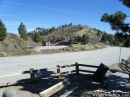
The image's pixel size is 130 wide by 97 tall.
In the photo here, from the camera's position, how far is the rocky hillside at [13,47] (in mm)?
28359

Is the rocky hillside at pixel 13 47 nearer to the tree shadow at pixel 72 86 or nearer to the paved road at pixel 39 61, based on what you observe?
the paved road at pixel 39 61

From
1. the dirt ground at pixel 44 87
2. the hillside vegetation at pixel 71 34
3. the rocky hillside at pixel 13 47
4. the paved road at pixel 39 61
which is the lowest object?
the dirt ground at pixel 44 87

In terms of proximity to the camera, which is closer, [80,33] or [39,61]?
[39,61]

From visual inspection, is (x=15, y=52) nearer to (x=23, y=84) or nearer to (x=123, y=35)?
(x=23, y=84)

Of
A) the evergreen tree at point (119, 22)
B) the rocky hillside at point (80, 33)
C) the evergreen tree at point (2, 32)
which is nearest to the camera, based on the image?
the evergreen tree at point (119, 22)

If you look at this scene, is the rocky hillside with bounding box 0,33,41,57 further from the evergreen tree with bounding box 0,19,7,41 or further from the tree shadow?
the tree shadow

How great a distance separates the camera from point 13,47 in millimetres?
30516

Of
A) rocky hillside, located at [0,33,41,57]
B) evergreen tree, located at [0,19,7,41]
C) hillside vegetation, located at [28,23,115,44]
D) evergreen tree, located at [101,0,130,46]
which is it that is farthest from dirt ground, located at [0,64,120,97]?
hillside vegetation, located at [28,23,115,44]

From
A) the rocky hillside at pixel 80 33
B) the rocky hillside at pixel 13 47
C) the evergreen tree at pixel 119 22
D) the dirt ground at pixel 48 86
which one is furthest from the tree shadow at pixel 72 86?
the rocky hillside at pixel 80 33

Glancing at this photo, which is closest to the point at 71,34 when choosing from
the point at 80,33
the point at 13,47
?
the point at 80,33

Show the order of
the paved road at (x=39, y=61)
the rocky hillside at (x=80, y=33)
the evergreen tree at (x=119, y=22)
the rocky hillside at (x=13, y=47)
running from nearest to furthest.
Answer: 1. the evergreen tree at (x=119, y=22)
2. the paved road at (x=39, y=61)
3. the rocky hillside at (x=13, y=47)
4. the rocky hillside at (x=80, y=33)

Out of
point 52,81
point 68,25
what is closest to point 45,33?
point 68,25

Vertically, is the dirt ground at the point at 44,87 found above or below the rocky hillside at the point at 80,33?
below

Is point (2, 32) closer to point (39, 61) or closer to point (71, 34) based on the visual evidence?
point (39, 61)
